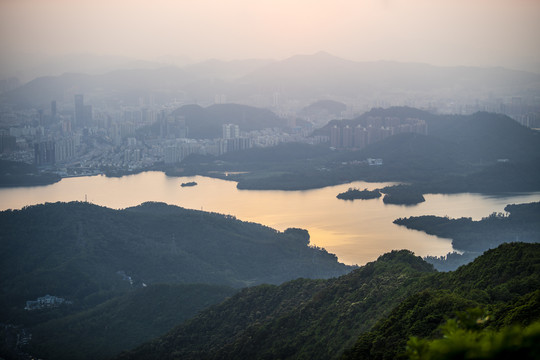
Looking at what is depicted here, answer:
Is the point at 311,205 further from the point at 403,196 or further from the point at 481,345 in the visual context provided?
the point at 481,345

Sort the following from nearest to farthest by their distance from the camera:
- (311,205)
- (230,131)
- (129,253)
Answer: (129,253), (311,205), (230,131)

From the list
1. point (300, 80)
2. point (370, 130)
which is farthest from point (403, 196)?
point (300, 80)

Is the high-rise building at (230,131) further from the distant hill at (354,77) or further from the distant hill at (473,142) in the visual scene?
the distant hill at (354,77)

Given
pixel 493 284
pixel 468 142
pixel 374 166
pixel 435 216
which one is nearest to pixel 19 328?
pixel 493 284

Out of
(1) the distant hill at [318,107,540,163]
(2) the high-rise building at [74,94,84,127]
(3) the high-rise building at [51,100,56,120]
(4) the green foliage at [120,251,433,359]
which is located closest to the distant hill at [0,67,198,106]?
(3) the high-rise building at [51,100,56,120]

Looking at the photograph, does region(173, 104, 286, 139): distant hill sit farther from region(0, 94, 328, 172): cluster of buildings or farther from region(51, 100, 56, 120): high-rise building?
region(51, 100, 56, 120): high-rise building

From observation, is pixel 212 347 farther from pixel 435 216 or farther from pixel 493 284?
pixel 435 216

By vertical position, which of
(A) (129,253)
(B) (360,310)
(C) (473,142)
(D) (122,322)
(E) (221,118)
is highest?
(E) (221,118)
